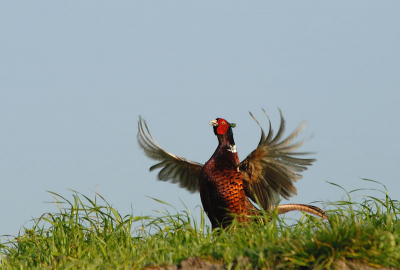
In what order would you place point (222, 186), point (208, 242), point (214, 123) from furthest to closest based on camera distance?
point (214, 123) → point (222, 186) → point (208, 242)

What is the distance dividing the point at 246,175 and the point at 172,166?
149 centimetres

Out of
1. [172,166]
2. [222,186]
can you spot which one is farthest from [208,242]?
[172,166]

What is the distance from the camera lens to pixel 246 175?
6508 mm

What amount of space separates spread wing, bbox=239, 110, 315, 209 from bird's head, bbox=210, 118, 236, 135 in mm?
437

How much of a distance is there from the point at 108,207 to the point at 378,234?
2.54 m

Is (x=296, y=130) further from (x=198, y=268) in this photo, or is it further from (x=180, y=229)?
(x=198, y=268)

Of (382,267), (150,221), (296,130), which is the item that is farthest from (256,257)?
(296,130)

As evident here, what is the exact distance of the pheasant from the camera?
624 centimetres

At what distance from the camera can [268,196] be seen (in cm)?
671

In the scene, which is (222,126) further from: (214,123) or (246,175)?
(246,175)

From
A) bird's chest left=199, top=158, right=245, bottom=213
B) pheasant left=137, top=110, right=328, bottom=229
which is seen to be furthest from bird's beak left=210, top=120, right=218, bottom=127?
bird's chest left=199, top=158, right=245, bottom=213

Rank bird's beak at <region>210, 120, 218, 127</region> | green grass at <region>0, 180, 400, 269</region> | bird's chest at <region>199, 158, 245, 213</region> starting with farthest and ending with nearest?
1. bird's beak at <region>210, 120, 218, 127</region>
2. bird's chest at <region>199, 158, 245, 213</region>
3. green grass at <region>0, 180, 400, 269</region>

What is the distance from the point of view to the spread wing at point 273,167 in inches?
247

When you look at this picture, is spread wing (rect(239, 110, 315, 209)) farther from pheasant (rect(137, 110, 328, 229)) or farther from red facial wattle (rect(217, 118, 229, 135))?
red facial wattle (rect(217, 118, 229, 135))
